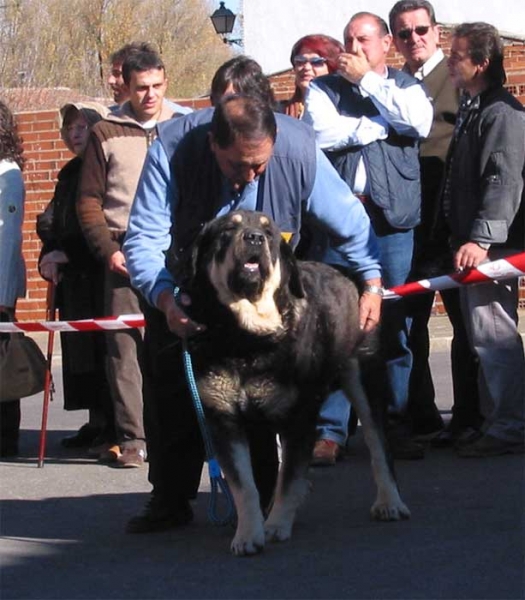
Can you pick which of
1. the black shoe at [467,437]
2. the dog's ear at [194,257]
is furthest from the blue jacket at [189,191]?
the black shoe at [467,437]

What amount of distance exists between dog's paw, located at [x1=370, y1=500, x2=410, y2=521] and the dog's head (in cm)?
110

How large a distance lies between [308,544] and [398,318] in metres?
2.34

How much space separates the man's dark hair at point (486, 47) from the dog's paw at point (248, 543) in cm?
315

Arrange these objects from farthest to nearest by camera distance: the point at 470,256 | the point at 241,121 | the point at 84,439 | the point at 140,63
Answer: the point at 84,439 < the point at 140,63 < the point at 470,256 < the point at 241,121

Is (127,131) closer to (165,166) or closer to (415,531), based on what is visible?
(165,166)

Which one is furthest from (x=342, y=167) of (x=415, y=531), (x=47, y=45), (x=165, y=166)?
(x=47, y=45)

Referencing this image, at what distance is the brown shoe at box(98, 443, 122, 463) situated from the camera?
26.2 ft

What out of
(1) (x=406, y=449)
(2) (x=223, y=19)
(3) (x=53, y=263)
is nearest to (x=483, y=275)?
(1) (x=406, y=449)

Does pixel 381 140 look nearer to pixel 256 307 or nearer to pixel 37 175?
pixel 256 307

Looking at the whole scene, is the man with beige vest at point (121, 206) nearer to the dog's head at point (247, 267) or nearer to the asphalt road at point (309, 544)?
the asphalt road at point (309, 544)

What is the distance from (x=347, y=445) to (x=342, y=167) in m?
1.64

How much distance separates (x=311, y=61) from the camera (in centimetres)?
809

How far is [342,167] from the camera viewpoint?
7418 millimetres

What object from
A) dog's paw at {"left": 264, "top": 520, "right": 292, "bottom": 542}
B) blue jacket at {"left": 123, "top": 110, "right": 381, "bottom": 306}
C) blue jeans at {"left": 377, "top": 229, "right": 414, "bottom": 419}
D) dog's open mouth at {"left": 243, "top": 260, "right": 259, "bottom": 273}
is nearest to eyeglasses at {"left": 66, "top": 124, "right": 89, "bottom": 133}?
blue jeans at {"left": 377, "top": 229, "right": 414, "bottom": 419}
